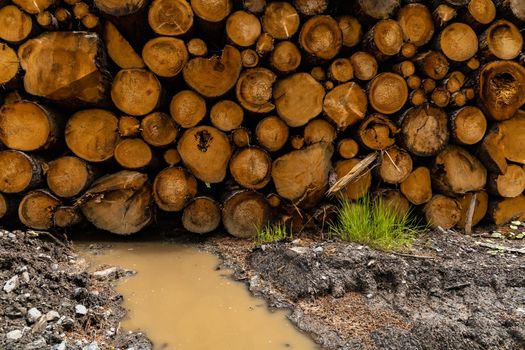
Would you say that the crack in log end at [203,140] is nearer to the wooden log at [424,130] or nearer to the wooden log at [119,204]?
the wooden log at [119,204]

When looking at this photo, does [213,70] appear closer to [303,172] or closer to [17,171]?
[303,172]

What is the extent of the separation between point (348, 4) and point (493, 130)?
132 centimetres

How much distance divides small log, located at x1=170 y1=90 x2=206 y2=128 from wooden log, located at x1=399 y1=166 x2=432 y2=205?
149cm

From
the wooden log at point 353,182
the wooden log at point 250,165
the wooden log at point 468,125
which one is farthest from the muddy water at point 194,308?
the wooden log at point 468,125

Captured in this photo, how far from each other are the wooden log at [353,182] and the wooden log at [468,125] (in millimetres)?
650

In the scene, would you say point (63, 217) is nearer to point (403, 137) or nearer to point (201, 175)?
point (201, 175)

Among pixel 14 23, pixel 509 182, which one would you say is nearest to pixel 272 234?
pixel 509 182

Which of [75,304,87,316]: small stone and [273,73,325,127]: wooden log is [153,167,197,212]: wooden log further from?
[75,304,87,316]: small stone

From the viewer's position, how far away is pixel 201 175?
3199mm

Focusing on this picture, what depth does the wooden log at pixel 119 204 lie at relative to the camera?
3135 millimetres

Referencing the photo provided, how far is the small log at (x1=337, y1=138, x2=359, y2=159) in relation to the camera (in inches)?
129

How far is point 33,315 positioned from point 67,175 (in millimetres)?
1342

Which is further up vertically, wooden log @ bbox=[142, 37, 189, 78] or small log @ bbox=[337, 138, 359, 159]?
wooden log @ bbox=[142, 37, 189, 78]

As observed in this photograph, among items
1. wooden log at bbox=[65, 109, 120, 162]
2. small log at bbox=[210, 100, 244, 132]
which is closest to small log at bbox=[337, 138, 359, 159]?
small log at bbox=[210, 100, 244, 132]
